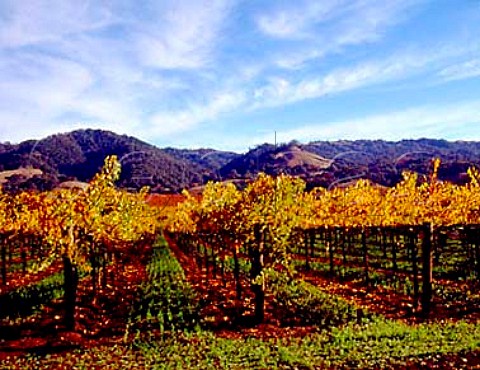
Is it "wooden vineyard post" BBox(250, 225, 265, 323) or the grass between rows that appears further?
"wooden vineyard post" BBox(250, 225, 265, 323)

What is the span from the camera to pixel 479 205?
107 ft

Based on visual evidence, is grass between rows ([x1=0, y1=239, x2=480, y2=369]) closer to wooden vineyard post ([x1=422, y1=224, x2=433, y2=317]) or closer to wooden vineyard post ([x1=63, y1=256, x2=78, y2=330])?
wooden vineyard post ([x1=63, y1=256, x2=78, y2=330])

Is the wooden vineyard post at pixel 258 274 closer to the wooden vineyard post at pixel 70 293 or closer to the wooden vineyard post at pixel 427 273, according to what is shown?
the wooden vineyard post at pixel 427 273

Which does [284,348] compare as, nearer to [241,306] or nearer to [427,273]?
[241,306]

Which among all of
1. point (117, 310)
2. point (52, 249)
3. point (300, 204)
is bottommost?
point (117, 310)

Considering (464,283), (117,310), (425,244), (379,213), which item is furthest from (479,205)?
(117,310)

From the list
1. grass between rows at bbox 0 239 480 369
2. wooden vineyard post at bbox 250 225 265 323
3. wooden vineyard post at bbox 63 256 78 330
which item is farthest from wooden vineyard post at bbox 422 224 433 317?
wooden vineyard post at bbox 63 256 78 330

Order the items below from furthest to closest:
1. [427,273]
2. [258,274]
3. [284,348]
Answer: [427,273] → [258,274] → [284,348]

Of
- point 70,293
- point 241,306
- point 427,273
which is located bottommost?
point 241,306

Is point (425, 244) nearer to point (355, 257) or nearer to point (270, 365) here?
point (270, 365)

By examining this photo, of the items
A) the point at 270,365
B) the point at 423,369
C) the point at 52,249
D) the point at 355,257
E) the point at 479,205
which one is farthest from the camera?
the point at 355,257

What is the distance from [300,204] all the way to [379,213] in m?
13.3

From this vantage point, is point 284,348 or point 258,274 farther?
point 258,274

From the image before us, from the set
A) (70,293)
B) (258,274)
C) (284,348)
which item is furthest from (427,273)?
(70,293)
